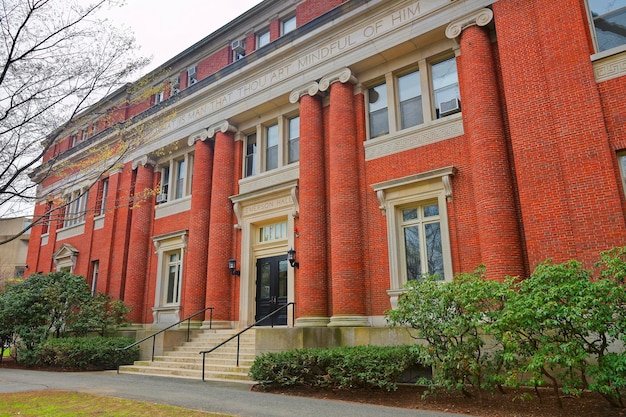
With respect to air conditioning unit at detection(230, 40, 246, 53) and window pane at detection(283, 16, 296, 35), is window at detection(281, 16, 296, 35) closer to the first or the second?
window pane at detection(283, 16, 296, 35)

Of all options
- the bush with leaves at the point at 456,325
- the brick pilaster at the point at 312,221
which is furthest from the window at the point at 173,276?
the bush with leaves at the point at 456,325

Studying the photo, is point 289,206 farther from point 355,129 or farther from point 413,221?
point 413,221

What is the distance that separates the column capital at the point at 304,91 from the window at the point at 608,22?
310 inches

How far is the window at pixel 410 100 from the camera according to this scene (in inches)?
536

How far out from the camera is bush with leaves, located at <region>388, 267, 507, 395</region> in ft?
26.1

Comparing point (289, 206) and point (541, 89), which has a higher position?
point (541, 89)

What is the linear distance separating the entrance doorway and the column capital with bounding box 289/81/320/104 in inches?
216

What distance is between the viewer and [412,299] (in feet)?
29.0

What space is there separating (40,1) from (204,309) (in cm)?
1078

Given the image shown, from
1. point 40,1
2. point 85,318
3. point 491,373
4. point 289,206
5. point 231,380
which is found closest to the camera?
point 491,373

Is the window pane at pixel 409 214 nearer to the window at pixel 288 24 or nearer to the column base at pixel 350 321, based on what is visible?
the column base at pixel 350 321

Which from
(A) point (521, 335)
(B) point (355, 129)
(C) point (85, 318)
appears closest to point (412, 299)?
(A) point (521, 335)

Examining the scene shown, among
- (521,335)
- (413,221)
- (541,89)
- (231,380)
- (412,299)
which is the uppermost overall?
(541,89)

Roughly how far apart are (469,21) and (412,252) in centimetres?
647
